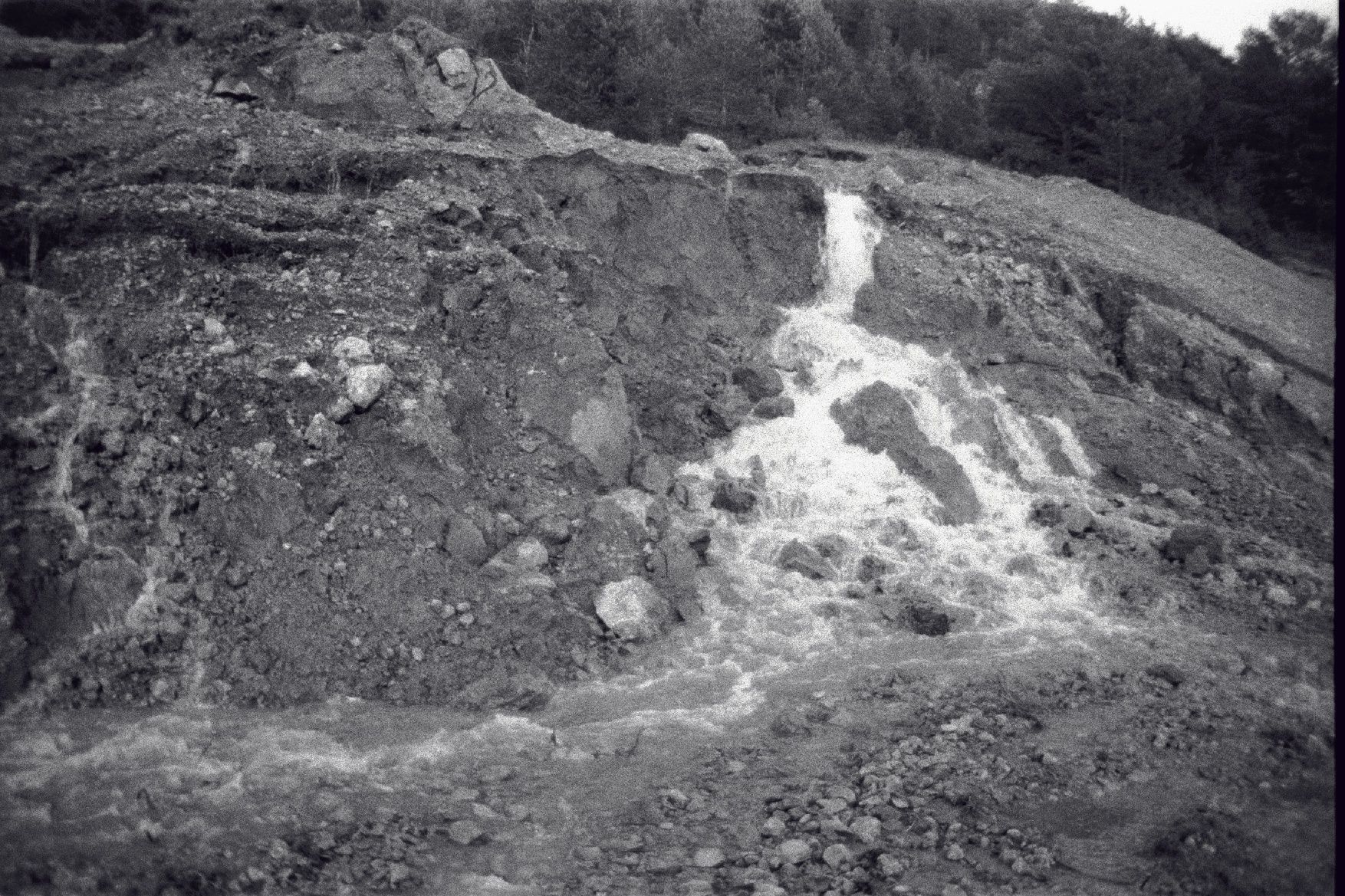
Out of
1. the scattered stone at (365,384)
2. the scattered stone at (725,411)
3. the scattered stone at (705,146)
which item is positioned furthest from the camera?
the scattered stone at (705,146)

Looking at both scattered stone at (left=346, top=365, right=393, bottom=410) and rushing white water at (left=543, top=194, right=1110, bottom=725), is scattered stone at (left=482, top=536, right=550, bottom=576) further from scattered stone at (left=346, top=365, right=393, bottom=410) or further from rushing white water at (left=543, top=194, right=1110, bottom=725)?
scattered stone at (left=346, top=365, right=393, bottom=410)

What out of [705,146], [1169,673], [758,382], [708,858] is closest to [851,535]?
[758,382]

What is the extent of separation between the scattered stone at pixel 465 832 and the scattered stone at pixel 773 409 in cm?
895

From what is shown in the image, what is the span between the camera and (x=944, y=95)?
1099 inches

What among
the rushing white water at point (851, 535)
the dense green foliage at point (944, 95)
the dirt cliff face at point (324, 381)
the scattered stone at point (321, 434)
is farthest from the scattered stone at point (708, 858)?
the dense green foliage at point (944, 95)

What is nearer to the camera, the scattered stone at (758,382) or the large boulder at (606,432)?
the large boulder at (606,432)

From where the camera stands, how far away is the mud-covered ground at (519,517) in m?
7.66

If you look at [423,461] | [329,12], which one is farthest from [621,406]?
[329,12]

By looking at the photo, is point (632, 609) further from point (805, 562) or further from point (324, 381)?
point (324, 381)

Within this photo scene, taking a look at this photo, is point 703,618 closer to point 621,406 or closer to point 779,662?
point 779,662

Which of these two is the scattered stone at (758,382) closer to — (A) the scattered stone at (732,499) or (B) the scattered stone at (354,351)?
(A) the scattered stone at (732,499)

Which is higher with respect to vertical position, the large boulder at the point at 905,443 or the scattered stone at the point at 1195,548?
the large boulder at the point at 905,443

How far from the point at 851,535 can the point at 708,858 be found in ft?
22.4

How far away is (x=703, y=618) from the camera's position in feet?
39.0
